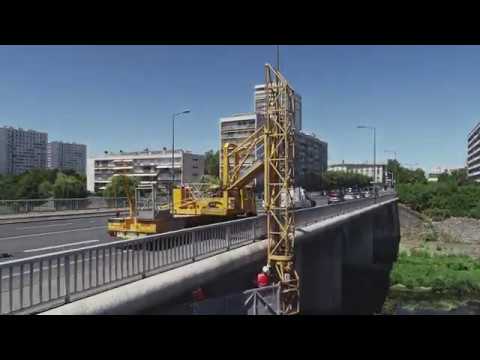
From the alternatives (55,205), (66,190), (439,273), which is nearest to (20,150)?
(66,190)

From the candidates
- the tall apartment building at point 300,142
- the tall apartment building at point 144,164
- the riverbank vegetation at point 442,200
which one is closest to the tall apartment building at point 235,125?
the tall apartment building at point 300,142

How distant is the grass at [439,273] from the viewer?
26.4 metres

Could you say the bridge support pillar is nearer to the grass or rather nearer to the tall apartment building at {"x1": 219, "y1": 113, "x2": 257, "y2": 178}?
the grass

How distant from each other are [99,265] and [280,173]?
696 centimetres

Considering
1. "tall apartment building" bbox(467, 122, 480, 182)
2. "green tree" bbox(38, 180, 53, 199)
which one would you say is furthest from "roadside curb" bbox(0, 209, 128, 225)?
"tall apartment building" bbox(467, 122, 480, 182)

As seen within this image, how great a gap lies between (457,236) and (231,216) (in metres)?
36.7

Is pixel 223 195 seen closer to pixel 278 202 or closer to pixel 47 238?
pixel 278 202

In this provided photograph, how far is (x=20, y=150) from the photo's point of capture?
121 metres

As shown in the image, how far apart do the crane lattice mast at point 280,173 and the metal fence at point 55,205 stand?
57.2 feet

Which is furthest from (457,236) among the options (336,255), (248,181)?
(248,181)

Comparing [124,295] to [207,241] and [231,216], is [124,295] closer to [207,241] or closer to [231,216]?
[207,241]
